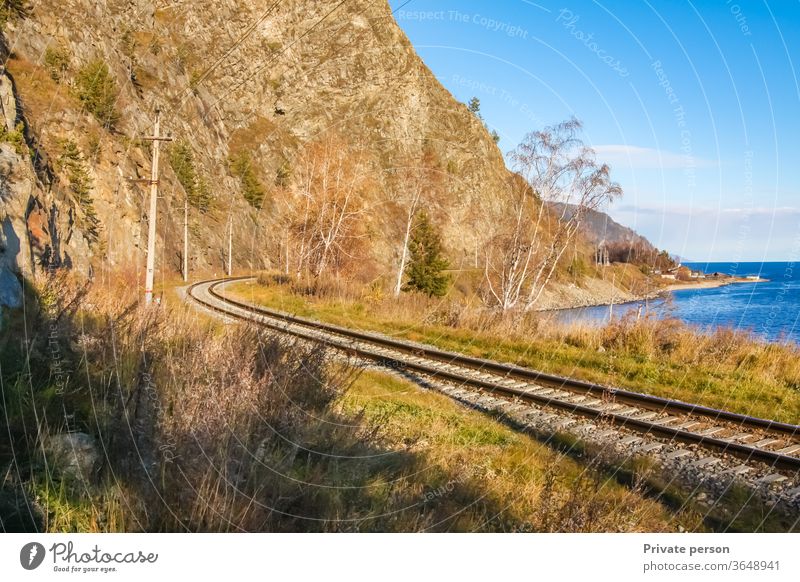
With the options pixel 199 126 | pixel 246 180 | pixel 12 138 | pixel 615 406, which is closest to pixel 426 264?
pixel 246 180

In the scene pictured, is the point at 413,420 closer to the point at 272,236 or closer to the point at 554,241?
the point at 554,241

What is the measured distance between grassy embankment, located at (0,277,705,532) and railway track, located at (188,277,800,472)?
5.29ft

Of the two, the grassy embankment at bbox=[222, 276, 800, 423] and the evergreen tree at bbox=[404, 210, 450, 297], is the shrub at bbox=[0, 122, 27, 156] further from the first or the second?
the evergreen tree at bbox=[404, 210, 450, 297]

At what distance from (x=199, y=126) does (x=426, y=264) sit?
1499 centimetres

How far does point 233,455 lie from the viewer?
3.42 meters

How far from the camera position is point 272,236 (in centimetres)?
3400

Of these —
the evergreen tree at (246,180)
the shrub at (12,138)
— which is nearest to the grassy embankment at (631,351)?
the shrub at (12,138)

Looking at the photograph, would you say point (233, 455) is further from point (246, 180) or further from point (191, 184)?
point (246, 180)

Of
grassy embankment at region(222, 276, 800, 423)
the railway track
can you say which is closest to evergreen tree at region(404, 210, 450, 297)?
grassy embankment at region(222, 276, 800, 423)

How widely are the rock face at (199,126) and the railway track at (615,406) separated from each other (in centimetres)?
540

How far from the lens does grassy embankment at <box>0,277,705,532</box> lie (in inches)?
120

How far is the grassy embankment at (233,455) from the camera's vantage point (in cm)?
305

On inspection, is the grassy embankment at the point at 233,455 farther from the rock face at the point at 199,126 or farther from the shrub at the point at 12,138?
the shrub at the point at 12,138

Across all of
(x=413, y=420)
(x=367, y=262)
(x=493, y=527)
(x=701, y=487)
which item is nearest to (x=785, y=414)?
(x=701, y=487)
